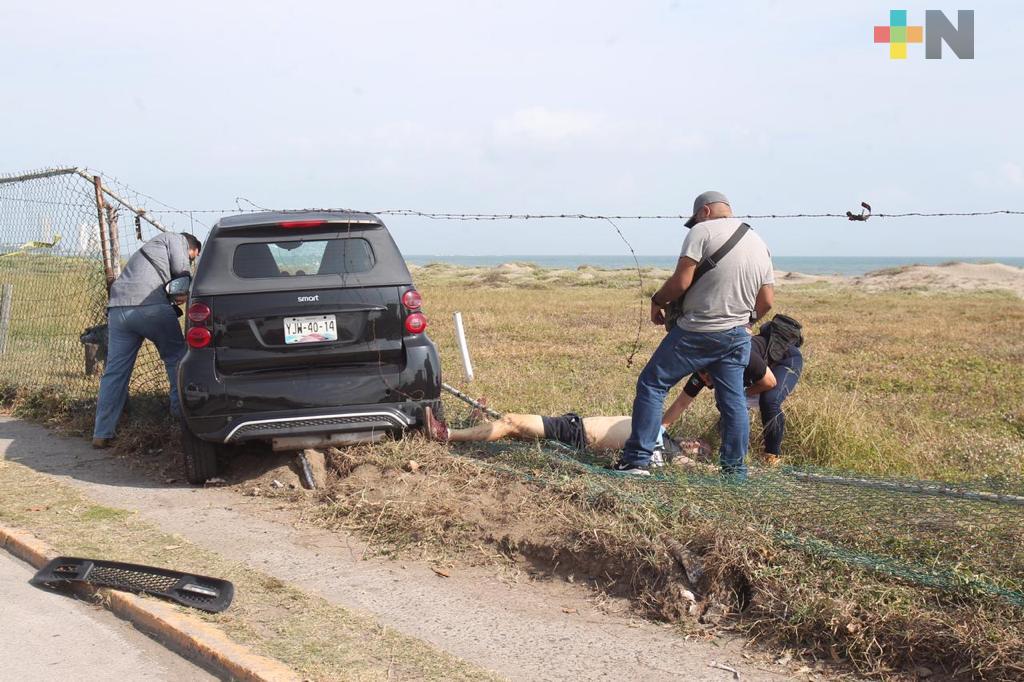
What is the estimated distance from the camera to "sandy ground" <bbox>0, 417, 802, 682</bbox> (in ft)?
13.7

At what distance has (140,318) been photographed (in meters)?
8.05

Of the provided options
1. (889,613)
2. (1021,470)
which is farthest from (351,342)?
(1021,470)

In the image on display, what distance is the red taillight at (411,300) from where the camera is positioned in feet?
22.5

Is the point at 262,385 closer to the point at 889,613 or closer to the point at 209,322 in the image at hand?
the point at 209,322

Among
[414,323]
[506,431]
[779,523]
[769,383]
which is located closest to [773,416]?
[769,383]

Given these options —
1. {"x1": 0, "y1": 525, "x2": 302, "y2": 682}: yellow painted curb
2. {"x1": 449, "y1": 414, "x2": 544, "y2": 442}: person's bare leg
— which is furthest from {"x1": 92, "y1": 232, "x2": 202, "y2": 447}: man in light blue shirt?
{"x1": 0, "y1": 525, "x2": 302, "y2": 682}: yellow painted curb

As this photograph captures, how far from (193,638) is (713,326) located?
350 centimetres

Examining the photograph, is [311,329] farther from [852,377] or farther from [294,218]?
[852,377]

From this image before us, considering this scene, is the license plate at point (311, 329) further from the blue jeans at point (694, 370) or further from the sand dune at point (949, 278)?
the sand dune at point (949, 278)

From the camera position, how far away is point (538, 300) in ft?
93.6

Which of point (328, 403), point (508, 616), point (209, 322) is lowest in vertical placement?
point (508, 616)

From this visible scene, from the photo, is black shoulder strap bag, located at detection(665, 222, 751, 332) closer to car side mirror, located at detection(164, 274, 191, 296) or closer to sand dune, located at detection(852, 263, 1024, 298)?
car side mirror, located at detection(164, 274, 191, 296)

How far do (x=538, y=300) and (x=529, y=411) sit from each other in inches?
769

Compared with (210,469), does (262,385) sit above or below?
above
